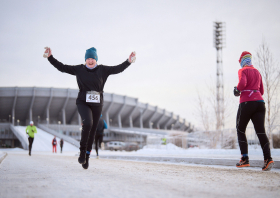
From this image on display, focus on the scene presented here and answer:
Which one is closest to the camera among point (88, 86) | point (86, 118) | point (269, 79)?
point (86, 118)

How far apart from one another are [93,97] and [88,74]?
421 mm

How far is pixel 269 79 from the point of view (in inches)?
528

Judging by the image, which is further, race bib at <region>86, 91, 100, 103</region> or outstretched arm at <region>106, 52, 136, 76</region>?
outstretched arm at <region>106, 52, 136, 76</region>

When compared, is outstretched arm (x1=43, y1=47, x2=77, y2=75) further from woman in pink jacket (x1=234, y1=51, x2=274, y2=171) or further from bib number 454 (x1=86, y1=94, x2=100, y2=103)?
woman in pink jacket (x1=234, y1=51, x2=274, y2=171)

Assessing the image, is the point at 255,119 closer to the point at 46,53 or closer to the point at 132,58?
the point at 132,58

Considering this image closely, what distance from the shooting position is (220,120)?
17.9 meters

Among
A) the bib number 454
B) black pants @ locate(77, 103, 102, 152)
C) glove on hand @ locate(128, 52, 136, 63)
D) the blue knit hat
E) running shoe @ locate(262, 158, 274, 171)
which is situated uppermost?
the blue knit hat

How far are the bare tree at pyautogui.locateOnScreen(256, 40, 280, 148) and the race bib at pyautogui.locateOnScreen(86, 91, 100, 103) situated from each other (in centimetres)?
1081

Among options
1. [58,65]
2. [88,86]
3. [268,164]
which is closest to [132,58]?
[88,86]

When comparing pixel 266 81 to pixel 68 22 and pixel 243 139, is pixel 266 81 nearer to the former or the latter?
pixel 243 139

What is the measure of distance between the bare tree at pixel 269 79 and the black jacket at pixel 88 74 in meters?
10.6

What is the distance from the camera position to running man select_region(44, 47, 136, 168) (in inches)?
173

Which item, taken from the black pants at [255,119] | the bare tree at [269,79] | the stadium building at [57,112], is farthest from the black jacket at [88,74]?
the stadium building at [57,112]

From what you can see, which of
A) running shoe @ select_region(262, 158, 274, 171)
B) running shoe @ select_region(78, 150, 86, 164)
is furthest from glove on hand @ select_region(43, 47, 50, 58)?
running shoe @ select_region(262, 158, 274, 171)
